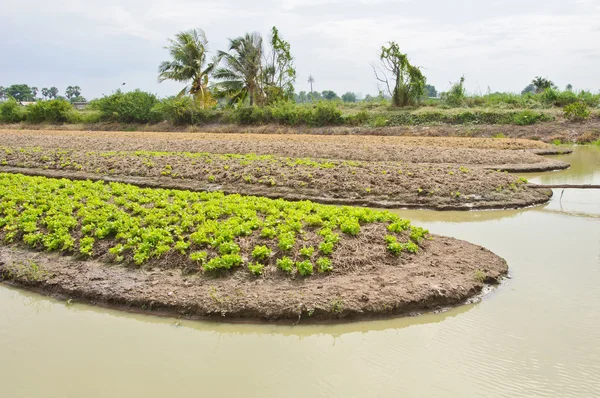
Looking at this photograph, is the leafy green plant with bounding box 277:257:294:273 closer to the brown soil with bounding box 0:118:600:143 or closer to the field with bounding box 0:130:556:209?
the field with bounding box 0:130:556:209

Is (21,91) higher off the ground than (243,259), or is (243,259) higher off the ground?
(21,91)

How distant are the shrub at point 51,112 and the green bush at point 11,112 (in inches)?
63.1

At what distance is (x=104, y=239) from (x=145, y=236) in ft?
2.90

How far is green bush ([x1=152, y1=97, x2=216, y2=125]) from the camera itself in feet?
113

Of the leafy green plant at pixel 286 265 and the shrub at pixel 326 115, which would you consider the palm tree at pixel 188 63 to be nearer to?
the shrub at pixel 326 115

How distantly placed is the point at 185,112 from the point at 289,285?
30318mm

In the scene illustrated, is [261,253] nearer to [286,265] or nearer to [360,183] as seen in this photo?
[286,265]

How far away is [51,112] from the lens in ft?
133

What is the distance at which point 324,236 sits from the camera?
7.34 m

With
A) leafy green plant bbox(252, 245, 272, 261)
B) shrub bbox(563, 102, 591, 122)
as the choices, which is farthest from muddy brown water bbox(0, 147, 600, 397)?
shrub bbox(563, 102, 591, 122)

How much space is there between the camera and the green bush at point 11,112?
42125 millimetres

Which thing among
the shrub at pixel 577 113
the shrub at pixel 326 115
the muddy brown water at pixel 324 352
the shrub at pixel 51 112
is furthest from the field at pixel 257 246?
the shrub at pixel 51 112

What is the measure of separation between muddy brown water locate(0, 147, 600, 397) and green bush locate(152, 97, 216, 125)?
28.8 m

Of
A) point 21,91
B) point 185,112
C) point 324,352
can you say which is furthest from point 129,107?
point 21,91
